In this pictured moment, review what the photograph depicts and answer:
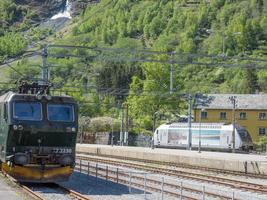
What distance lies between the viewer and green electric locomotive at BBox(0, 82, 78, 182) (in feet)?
76.7

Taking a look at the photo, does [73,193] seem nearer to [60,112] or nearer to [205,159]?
[60,112]

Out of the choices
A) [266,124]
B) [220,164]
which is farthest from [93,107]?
[220,164]

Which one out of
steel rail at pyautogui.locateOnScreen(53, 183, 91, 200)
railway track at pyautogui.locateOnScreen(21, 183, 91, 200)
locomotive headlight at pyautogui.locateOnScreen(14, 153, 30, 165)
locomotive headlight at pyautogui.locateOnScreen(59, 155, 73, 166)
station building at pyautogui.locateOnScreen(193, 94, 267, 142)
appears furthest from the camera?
station building at pyautogui.locateOnScreen(193, 94, 267, 142)

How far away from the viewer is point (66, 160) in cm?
2377

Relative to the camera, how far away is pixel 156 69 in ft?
278

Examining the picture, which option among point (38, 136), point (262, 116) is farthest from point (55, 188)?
point (262, 116)

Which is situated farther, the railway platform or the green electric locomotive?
the railway platform

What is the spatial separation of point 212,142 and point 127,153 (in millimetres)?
19461

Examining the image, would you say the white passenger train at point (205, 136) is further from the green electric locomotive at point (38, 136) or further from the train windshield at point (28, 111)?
the train windshield at point (28, 111)

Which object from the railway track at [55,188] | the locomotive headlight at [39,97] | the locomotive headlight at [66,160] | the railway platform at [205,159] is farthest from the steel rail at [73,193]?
the railway platform at [205,159]

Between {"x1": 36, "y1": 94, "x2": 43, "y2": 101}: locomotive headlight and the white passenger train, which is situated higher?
{"x1": 36, "y1": 94, "x2": 43, "y2": 101}: locomotive headlight

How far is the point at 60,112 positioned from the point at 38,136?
1.33 meters

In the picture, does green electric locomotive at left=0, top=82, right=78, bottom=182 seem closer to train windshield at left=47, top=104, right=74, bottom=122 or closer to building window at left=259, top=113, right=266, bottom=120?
train windshield at left=47, top=104, right=74, bottom=122

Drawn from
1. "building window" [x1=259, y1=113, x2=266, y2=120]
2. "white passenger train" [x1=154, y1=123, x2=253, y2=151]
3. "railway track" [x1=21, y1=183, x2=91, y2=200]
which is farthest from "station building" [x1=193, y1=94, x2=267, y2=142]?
"railway track" [x1=21, y1=183, x2=91, y2=200]
